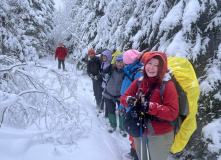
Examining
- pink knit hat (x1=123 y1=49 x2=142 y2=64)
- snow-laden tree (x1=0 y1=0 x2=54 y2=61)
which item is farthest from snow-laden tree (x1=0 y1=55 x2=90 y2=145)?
pink knit hat (x1=123 y1=49 x2=142 y2=64)

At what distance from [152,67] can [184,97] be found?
0.59 meters

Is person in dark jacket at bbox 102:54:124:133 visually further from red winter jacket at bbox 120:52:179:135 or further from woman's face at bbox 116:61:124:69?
red winter jacket at bbox 120:52:179:135

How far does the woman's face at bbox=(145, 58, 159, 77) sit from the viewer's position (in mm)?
2045

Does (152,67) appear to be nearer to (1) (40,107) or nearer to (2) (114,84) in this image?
(2) (114,84)

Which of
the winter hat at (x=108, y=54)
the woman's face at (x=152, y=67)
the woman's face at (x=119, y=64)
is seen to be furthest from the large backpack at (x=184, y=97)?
the winter hat at (x=108, y=54)

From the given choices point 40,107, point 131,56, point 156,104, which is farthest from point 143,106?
point 40,107

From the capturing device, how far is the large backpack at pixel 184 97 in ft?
6.62

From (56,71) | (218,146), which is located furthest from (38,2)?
(218,146)

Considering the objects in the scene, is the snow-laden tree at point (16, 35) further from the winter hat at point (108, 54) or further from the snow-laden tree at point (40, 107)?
the winter hat at point (108, 54)

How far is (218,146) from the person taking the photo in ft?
8.86

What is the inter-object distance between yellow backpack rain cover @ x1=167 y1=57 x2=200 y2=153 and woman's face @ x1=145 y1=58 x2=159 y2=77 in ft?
0.93

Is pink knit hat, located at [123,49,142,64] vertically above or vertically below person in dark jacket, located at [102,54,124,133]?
above

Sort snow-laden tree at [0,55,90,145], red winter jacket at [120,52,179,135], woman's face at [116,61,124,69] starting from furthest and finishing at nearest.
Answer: woman's face at [116,61,124,69] < snow-laden tree at [0,55,90,145] < red winter jacket at [120,52,179,135]

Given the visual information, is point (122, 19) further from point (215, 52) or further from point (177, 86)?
point (177, 86)
